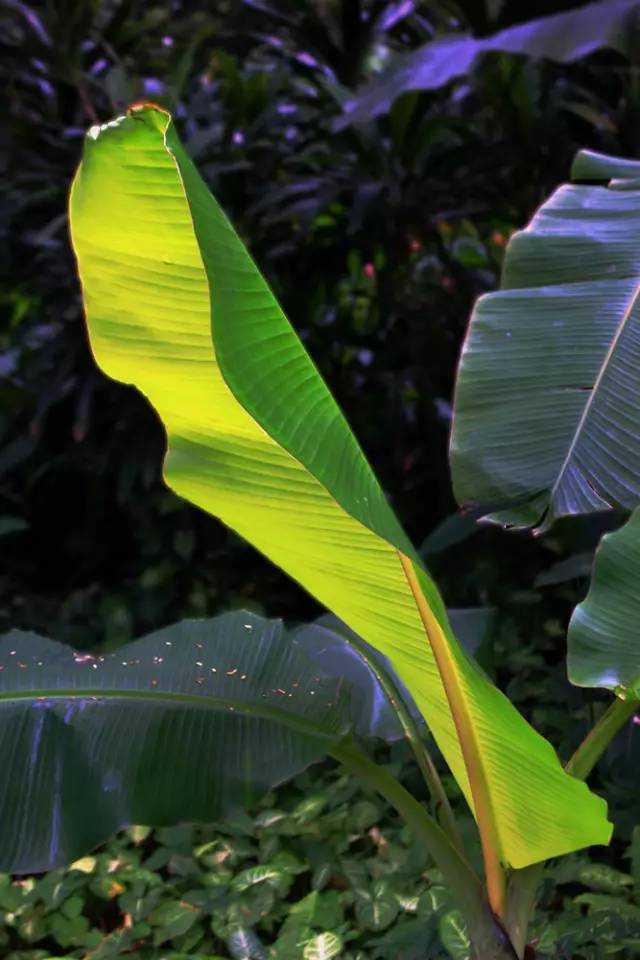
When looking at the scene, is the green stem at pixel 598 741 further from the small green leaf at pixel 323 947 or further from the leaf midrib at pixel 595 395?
the small green leaf at pixel 323 947

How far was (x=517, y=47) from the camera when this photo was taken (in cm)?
148

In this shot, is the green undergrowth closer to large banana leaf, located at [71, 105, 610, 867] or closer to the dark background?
large banana leaf, located at [71, 105, 610, 867]

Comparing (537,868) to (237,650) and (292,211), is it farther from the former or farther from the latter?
(292,211)

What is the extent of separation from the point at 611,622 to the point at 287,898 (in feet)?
2.51

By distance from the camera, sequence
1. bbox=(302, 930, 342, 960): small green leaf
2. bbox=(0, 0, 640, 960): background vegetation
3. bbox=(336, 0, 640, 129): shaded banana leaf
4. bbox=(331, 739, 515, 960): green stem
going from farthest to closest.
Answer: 1. bbox=(0, 0, 640, 960): background vegetation
2. bbox=(336, 0, 640, 129): shaded banana leaf
3. bbox=(302, 930, 342, 960): small green leaf
4. bbox=(331, 739, 515, 960): green stem

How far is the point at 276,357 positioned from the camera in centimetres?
55

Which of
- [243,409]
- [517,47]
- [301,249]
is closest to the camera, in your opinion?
[243,409]

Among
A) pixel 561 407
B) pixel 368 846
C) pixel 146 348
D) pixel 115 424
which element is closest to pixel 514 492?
pixel 561 407

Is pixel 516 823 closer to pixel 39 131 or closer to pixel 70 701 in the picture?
pixel 70 701

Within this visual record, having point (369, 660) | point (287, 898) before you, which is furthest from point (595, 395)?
point (287, 898)

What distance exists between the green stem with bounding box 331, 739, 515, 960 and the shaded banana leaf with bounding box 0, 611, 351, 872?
0.12 ft

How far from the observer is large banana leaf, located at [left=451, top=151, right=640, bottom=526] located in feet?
2.65

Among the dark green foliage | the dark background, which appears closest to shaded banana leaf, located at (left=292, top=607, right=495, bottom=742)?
the dark background

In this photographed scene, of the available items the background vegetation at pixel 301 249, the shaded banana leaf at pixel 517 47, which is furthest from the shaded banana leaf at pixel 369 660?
the shaded banana leaf at pixel 517 47
